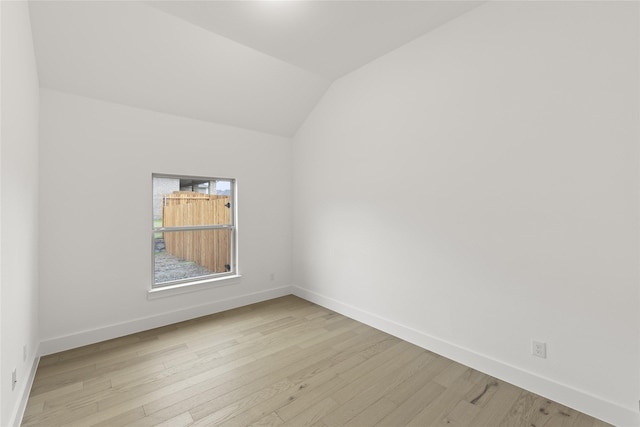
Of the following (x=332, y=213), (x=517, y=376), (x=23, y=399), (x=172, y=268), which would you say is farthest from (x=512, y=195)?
(x=23, y=399)

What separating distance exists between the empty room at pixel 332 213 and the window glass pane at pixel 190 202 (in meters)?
0.03

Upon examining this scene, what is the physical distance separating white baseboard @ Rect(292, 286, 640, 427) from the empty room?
14 mm

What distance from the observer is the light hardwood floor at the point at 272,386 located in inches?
72.5

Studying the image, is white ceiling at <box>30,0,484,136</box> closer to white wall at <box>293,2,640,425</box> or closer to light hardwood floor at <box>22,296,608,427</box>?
white wall at <box>293,2,640,425</box>

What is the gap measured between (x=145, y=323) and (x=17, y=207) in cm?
180

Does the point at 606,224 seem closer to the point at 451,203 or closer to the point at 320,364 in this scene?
the point at 451,203

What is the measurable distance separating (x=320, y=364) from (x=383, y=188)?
1812 mm

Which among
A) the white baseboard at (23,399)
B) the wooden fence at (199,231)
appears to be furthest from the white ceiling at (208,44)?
the white baseboard at (23,399)

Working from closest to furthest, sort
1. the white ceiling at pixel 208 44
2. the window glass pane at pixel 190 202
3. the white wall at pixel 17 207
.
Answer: the white wall at pixel 17 207 < the white ceiling at pixel 208 44 < the window glass pane at pixel 190 202

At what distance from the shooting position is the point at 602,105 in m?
1.83

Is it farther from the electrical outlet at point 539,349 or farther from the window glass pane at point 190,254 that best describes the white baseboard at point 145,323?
the electrical outlet at point 539,349

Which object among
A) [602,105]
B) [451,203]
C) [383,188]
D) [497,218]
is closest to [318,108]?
[383,188]

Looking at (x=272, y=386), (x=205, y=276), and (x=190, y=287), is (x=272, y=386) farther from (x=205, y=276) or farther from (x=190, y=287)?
(x=205, y=276)

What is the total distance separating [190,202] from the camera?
3652 mm
